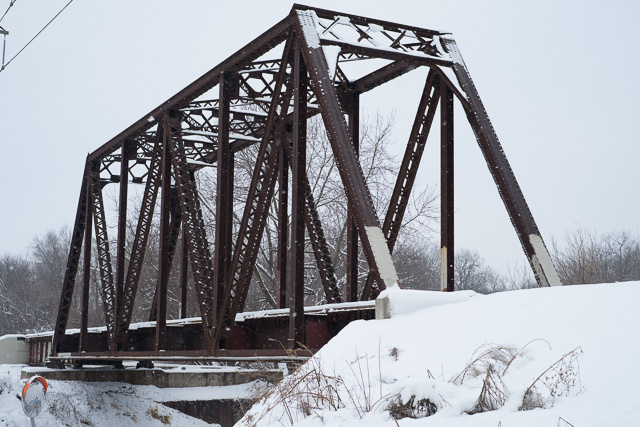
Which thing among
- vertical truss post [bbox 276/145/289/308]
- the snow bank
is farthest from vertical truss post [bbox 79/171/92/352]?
the snow bank

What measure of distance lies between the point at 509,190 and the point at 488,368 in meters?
5.87

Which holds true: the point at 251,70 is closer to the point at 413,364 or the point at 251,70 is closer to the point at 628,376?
the point at 413,364

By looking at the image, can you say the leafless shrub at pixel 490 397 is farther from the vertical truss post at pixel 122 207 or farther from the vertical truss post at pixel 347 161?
the vertical truss post at pixel 122 207

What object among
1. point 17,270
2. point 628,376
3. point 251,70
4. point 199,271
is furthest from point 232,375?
point 17,270

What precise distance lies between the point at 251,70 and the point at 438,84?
3.40m

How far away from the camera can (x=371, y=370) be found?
6.67 metres

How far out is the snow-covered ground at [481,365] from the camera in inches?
206

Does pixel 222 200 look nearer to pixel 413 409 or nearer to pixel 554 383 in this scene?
pixel 413 409

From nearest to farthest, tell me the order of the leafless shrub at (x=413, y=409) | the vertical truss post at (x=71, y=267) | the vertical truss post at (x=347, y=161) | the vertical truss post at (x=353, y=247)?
the leafless shrub at (x=413, y=409) < the vertical truss post at (x=347, y=161) < the vertical truss post at (x=353, y=247) < the vertical truss post at (x=71, y=267)

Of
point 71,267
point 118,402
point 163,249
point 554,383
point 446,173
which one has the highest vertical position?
point 446,173

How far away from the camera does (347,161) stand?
9.88m

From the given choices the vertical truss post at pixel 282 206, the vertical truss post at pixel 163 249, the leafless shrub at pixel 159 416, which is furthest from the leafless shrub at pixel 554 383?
the leafless shrub at pixel 159 416

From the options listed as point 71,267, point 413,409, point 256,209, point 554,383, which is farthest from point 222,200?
point 71,267

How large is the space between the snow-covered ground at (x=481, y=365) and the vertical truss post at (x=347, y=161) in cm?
93
